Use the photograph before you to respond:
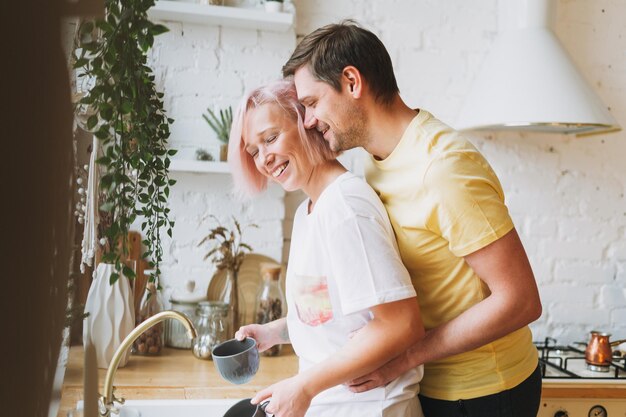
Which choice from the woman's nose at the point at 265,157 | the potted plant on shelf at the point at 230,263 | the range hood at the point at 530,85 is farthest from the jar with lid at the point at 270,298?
the range hood at the point at 530,85

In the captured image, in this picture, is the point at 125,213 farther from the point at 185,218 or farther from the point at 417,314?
the point at 185,218

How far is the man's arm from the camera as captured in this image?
1.10m

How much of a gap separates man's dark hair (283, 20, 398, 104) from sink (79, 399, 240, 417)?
90cm

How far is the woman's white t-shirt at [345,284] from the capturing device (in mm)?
1062

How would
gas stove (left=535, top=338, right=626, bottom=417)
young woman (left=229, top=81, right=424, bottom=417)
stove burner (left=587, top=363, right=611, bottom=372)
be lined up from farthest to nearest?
stove burner (left=587, top=363, right=611, bottom=372) → gas stove (left=535, top=338, right=626, bottom=417) → young woman (left=229, top=81, right=424, bottom=417)

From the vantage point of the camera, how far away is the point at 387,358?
3.55ft

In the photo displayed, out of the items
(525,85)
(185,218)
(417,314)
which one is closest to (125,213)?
(417,314)

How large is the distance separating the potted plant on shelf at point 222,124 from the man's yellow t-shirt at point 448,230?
0.90 m

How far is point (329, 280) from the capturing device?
116cm

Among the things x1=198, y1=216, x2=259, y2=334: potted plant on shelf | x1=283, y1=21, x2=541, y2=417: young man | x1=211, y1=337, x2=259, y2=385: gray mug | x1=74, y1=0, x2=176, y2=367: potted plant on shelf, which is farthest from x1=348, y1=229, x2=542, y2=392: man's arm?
x1=198, y1=216, x2=259, y2=334: potted plant on shelf

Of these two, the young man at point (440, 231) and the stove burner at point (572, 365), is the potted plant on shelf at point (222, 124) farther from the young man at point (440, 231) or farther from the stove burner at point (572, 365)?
the stove burner at point (572, 365)

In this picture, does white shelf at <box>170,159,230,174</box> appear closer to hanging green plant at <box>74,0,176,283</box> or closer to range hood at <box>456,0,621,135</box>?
range hood at <box>456,0,621,135</box>

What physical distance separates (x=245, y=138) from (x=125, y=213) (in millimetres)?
1031

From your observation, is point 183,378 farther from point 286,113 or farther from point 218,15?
point 218,15
